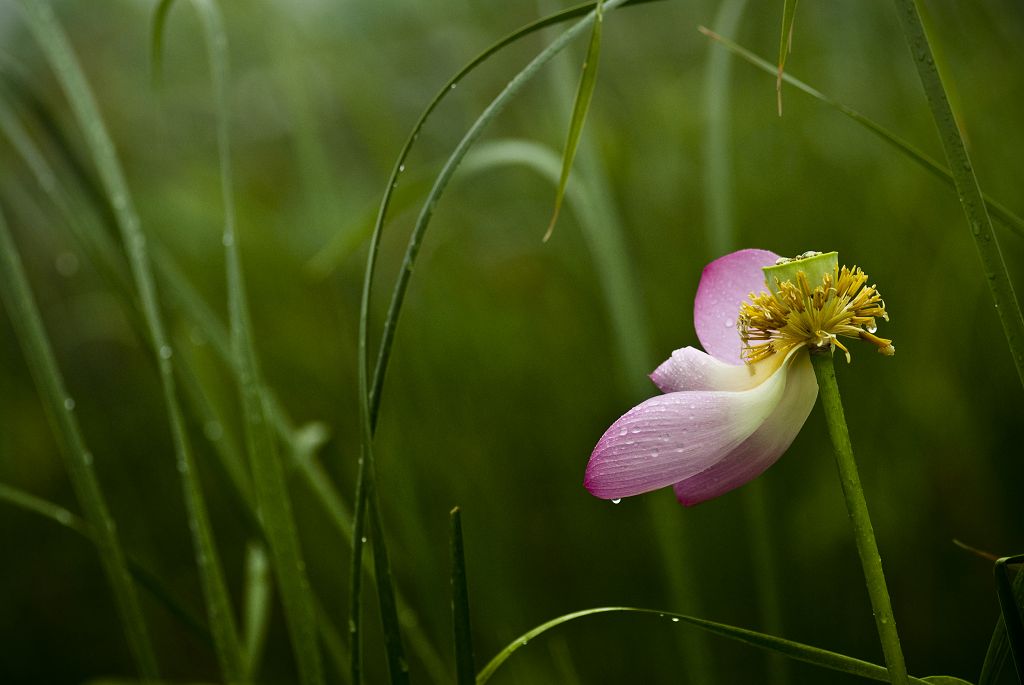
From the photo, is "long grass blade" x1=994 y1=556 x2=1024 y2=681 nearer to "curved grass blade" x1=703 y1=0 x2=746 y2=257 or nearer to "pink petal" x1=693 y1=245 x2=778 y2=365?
"pink petal" x1=693 y1=245 x2=778 y2=365

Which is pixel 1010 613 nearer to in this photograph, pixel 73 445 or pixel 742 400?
pixel 742 400

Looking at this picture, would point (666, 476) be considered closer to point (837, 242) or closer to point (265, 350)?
point (837, 242)

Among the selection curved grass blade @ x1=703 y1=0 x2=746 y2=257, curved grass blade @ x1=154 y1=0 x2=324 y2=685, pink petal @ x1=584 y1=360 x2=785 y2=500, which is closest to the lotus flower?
pink petal @ x1=584 y1=360 x2=785 y2=500

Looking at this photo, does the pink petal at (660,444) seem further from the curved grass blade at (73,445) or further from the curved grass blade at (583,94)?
the curved grass blade at (73,445)

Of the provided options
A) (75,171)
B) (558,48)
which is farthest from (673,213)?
(558,48)

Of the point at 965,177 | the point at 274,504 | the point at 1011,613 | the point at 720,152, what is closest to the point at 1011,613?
the point at 1011,613

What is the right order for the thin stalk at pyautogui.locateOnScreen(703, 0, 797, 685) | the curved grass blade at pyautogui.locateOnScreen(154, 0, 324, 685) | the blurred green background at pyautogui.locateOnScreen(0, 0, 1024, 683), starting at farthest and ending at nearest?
the blurred green background at pyautogui.locateOnScreen(0, 0, 1024, 683)
the thin stalk at pyautogui.locateOnScreen(703, 0, 797, 685)
the curved grass blade at pyautogui.locateOnScreen(154, 0, 324, 685)
